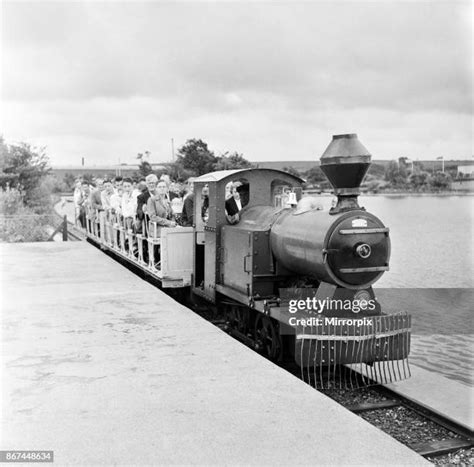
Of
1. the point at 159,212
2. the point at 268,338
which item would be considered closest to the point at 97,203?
the point at 159,212

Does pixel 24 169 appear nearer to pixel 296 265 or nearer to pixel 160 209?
pixel 160 209

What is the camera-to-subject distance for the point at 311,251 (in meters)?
6.35

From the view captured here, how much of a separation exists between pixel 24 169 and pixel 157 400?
908 inches

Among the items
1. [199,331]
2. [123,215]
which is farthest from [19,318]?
[123,215]

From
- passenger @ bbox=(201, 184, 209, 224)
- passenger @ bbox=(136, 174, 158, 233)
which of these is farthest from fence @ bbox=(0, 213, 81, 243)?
passenger @ bbox=(201, 184, 209, 224)

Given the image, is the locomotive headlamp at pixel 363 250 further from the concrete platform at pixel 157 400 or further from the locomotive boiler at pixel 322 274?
the concrete platform at pixel 157 400

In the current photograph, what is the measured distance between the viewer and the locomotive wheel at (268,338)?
7152mm

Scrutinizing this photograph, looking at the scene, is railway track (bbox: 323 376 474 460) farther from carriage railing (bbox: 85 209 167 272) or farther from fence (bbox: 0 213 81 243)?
fence (bbox: 0 213 81 243)

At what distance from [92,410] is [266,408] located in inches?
48.4

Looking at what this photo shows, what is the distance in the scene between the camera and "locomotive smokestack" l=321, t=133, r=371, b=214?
6086 millimetres

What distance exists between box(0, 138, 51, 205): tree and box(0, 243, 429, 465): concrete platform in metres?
19.0

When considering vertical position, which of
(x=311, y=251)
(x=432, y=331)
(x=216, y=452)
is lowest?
(x=432, y=331)

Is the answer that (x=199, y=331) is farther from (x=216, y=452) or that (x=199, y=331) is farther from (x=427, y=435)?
(x=216, y=452)

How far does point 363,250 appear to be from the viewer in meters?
6.13
